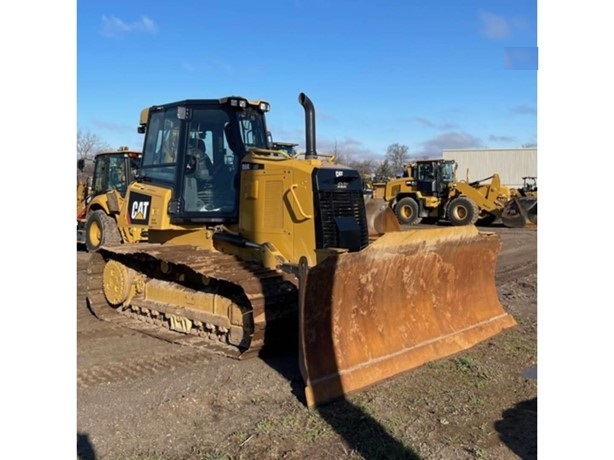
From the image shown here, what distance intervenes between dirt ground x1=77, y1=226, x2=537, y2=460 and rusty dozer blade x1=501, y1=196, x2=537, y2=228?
15698 millimetres

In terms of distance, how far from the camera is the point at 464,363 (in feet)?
17.8

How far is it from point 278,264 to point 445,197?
58.0 feet

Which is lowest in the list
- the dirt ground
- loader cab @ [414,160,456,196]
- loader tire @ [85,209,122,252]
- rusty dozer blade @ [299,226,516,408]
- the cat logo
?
the dirt ground

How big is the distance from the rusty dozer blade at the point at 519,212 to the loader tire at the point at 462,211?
1.04m

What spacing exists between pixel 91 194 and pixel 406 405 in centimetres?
1096

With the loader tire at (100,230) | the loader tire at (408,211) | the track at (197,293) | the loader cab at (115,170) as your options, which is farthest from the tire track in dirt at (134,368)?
the loader tire at (408,211)

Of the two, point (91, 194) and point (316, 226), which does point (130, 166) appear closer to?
point (91, 194)

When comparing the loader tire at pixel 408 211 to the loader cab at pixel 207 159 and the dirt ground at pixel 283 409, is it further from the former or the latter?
the dirt ground at pixel 283 409

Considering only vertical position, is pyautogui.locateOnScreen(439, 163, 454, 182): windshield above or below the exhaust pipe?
above

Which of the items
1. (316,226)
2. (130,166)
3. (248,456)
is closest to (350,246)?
(316,226)

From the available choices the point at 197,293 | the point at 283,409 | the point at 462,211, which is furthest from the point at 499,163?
the point at 283,409

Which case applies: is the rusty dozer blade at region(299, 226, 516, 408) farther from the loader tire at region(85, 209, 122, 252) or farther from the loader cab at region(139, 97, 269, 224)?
the loader tire at region(85, 209, 122, 252)

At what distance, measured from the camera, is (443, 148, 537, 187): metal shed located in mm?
46594

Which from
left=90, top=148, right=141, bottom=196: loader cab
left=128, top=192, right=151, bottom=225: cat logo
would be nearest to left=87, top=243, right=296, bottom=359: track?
left=128, top=192, right=151, bottom=225: cat logo
